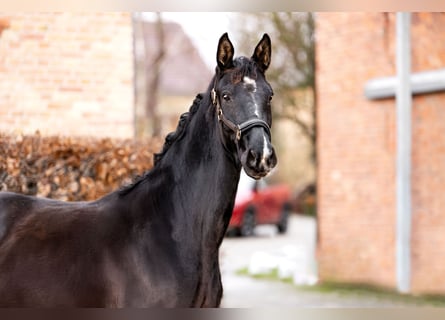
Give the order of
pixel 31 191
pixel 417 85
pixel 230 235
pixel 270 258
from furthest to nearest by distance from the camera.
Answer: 1. pixel 230 235
2. pixel 270 258
3. pixel 417 85
4. pixel 31 191

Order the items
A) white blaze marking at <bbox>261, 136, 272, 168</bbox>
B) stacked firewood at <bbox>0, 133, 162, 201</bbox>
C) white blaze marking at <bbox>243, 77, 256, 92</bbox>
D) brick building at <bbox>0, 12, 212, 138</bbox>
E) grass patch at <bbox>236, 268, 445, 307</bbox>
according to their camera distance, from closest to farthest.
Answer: white blaze marking at <bbox>261, 136, 272, 168</bbox>, white blaze marking at <bbox>243, 77, 256, 92</bbox>, stacked firewood at <bbox>0, 133, 162, 201</bbox>, brick building at <bbox>0, 12, 212, 138</bbox>, grass patch at <bbox>236, 268, 445, 307</bbox>

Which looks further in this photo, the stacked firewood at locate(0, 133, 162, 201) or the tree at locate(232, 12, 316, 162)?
the tree at locate(232, 12, 316, 162)

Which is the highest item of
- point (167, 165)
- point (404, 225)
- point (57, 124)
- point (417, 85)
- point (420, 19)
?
point (420, 19)

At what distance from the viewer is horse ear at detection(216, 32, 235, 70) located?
11.0 feet

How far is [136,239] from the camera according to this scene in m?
3.42

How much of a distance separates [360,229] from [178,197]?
6274 millimetres

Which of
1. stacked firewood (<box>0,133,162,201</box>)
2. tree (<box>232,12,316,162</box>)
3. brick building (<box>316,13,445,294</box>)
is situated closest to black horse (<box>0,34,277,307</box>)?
stacked firewood (<box>0,133,162,201</box>)

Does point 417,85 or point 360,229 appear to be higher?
point 417,85

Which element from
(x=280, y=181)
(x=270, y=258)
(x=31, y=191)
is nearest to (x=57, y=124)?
(x=31, y=191)

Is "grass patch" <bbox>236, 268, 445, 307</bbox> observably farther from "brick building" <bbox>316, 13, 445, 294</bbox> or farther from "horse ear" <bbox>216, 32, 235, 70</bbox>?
"horse ear" <bbox>216, 32, 235, 70</bbox>

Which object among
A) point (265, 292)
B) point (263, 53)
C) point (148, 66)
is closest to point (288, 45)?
point (148, 66)

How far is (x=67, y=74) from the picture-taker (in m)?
6.96

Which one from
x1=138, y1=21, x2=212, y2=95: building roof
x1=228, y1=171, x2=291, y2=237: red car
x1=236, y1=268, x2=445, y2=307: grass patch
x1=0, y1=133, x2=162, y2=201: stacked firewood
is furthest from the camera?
x1=138, y1=21, x2=212, y2=95: building roof

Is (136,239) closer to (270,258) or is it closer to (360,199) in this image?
(360,199)
